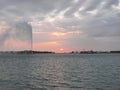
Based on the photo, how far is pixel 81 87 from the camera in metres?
31.1

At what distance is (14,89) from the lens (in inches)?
1175

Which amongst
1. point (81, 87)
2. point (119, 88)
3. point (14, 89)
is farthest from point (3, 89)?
point (119, 88)

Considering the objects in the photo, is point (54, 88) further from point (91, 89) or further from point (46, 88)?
point (91, 89)

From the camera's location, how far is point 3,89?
29469 mm

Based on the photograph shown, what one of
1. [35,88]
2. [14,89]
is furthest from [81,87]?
[14,89]

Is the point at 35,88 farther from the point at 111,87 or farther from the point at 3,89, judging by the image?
the point at 111,87

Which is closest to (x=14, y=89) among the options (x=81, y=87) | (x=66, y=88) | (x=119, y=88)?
(x=66, y=88)

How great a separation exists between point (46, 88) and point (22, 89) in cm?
299

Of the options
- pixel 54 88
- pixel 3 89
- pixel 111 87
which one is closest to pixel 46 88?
pixel 54 88

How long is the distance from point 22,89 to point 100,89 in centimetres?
954

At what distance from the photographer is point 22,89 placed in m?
29.9

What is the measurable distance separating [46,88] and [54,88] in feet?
3.34

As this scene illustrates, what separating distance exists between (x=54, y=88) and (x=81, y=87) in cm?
352

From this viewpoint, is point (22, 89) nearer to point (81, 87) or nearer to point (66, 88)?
point (66, 88)
